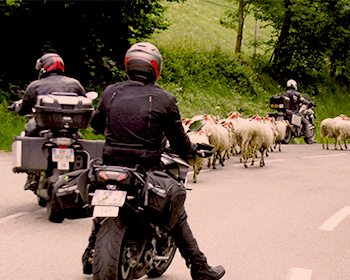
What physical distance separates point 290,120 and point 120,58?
6335 millimetres

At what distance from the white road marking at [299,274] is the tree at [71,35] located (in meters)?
16.4

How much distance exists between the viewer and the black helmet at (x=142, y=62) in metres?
5.14

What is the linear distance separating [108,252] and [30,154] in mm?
3803

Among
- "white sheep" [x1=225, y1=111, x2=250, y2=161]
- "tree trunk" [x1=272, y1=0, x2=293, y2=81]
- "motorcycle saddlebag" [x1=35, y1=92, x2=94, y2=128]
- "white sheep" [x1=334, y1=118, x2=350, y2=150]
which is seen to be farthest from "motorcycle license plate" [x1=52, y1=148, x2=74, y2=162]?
"tree trunk" [x1=272, y1=0, x2=293, y2=81]

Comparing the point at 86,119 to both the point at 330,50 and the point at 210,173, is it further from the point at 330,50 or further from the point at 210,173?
the point at 330,50

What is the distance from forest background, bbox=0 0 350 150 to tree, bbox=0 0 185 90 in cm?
3

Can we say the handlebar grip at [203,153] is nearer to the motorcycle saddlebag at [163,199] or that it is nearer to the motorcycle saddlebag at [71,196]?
the motorcycle saddlebag at [163,199]

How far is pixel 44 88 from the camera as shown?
845 cm

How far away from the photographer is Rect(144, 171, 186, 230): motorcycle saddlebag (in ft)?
15.7

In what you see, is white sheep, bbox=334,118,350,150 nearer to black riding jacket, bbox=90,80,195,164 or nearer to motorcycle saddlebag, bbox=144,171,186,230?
black riding jacket, bbox=90,80,195,164

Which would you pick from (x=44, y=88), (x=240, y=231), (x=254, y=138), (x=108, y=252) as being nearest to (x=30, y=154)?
(x=44, y=88)

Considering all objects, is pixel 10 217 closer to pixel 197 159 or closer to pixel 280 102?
pixel 197 159

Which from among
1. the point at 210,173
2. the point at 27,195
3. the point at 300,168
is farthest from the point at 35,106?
the point at 300,168

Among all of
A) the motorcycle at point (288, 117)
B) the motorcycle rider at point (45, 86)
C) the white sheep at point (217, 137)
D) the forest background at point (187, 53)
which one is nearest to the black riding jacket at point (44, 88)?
the motorcycle rider at point (45, 86)
